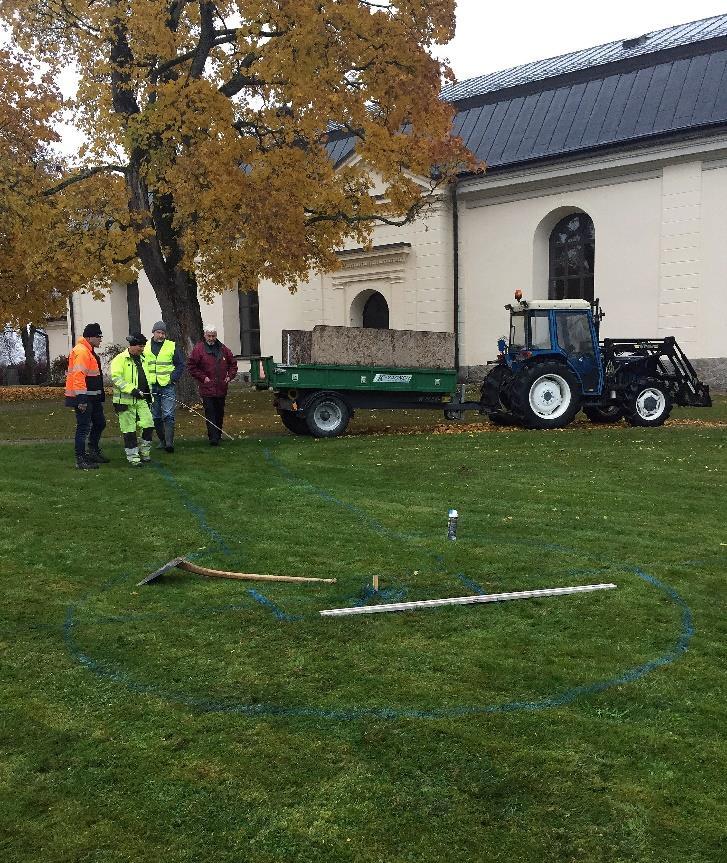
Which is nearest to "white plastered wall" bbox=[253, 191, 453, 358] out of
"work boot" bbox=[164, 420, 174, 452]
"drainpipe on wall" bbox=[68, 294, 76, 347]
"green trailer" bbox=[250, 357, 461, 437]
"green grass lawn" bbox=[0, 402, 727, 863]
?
"green trailer" bbox=[250, 357, 461, 437]

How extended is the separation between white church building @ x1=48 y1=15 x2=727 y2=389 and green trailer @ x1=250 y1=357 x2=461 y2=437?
988 cm

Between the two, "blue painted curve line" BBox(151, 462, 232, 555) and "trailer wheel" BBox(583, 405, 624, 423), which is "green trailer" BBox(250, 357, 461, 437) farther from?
"blue painted curve line" BBox(151, 462, 232, 555)

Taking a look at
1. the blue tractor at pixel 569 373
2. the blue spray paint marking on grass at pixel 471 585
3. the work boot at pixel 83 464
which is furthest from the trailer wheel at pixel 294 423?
the blue spray paint marking on grass at pixel 471 585

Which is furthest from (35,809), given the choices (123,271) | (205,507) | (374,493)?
(123,271)

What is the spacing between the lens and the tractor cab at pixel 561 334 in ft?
48.5

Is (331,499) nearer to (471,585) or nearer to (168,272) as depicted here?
(471,585)

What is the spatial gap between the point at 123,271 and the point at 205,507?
495 inches

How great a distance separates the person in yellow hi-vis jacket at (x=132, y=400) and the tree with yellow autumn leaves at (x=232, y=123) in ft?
19.7

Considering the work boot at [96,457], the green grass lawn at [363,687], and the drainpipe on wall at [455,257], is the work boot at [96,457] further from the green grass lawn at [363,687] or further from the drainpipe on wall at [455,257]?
the drainpipe on wall at [455,257]

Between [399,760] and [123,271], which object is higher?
[123,271]

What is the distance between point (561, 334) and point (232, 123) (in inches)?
335

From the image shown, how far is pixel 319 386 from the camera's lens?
14.0 m

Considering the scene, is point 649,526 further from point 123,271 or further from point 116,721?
point 123,271

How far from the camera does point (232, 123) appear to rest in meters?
17.0
